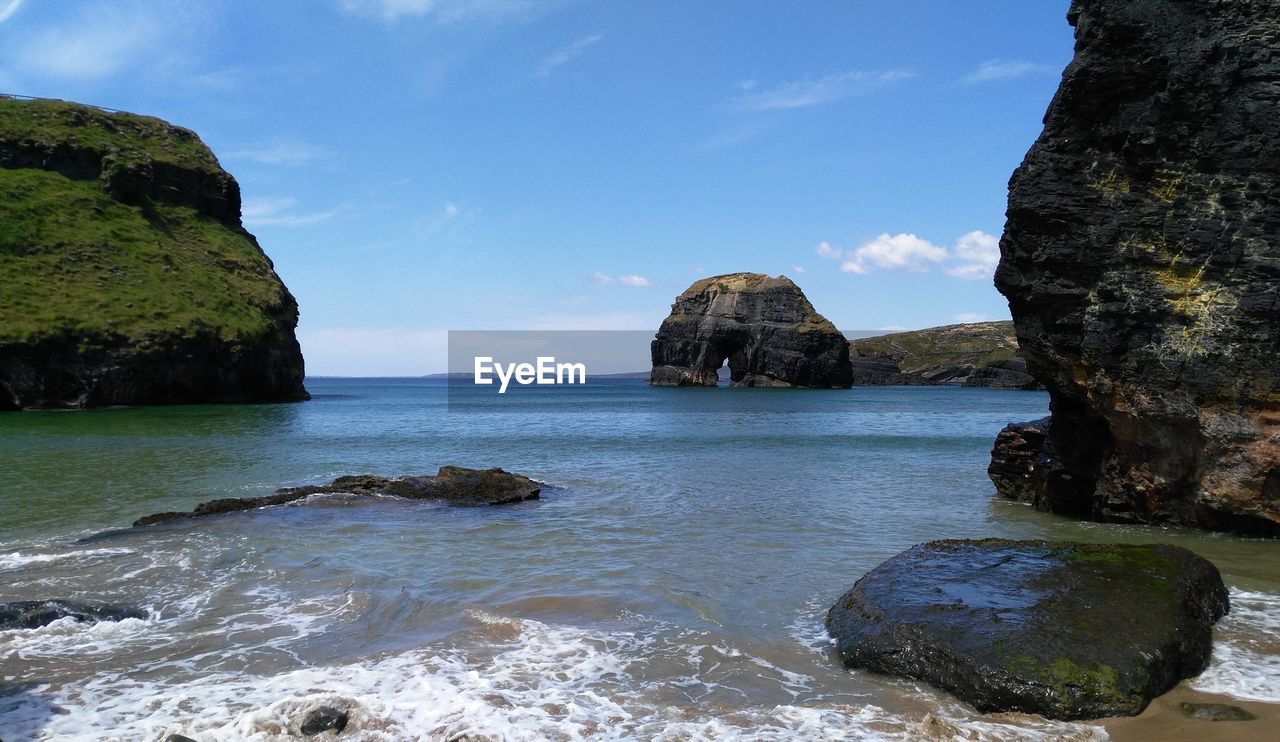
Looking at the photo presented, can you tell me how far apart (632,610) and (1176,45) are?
12475 mm

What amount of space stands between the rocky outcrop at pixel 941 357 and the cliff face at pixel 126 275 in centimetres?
10836

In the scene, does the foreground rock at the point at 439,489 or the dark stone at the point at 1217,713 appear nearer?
the dark stone at the point at 1217,713

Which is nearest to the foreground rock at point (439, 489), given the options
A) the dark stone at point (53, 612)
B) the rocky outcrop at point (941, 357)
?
the dark stone at point (53, 612)

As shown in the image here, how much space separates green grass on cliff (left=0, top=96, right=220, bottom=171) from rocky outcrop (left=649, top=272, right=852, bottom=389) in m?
74.1

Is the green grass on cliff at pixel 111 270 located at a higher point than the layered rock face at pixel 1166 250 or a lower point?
higher

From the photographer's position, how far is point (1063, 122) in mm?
13867

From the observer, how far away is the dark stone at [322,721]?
5.90 meters

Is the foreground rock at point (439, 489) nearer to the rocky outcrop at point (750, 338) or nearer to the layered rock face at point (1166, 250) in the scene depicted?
the layered rock face at point (1166, 250)

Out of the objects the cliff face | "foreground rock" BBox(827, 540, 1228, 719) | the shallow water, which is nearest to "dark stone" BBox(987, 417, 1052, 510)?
the shallow water

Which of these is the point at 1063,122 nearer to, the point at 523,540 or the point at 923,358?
the point at 523,540

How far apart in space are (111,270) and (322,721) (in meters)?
72.1

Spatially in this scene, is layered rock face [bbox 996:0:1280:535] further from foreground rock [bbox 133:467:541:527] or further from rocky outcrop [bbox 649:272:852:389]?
rocky outcrop [bbox 649:272:852:389]

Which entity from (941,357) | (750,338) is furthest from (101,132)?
(941,357)

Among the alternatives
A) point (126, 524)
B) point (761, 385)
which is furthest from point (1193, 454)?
point (761, 385)
